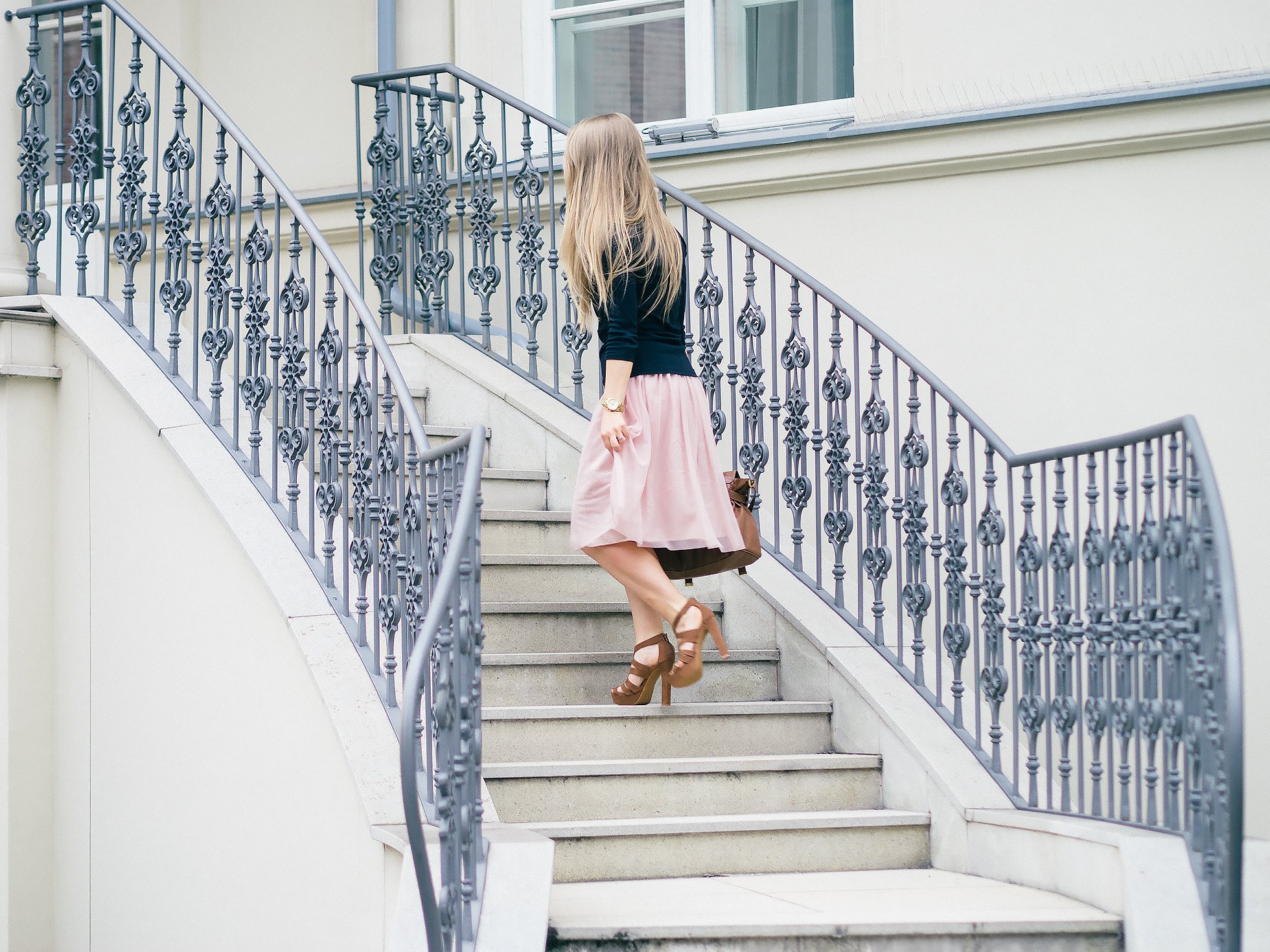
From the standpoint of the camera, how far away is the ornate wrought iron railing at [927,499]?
401 centimetres

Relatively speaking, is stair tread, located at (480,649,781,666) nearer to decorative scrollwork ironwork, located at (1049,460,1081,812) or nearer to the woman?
the woman

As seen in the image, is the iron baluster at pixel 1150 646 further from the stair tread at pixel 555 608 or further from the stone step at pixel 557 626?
the stone step at pixel 557 626

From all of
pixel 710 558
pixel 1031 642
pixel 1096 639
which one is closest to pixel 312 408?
pixel 710 558

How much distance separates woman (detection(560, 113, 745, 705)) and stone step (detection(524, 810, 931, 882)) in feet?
1.62

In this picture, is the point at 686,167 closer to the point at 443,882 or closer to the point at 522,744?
the point at 522,744

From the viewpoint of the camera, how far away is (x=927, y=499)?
698cm

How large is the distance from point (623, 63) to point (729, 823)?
470 cm

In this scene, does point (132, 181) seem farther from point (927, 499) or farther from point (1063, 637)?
point (1063, 637)

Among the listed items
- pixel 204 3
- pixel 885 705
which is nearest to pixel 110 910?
pixel 885 705

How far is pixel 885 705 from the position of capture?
5.12m

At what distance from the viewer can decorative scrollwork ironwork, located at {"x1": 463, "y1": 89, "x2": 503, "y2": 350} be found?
700cm

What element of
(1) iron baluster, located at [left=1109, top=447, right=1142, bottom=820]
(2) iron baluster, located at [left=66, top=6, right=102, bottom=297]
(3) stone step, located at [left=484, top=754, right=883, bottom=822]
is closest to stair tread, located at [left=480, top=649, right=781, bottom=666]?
(3) stone step, located at [left=484, top=754, right=883, bottom=822]

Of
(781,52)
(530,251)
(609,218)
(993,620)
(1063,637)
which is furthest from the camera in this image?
(781,52)

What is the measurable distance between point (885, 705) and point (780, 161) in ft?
9.57
